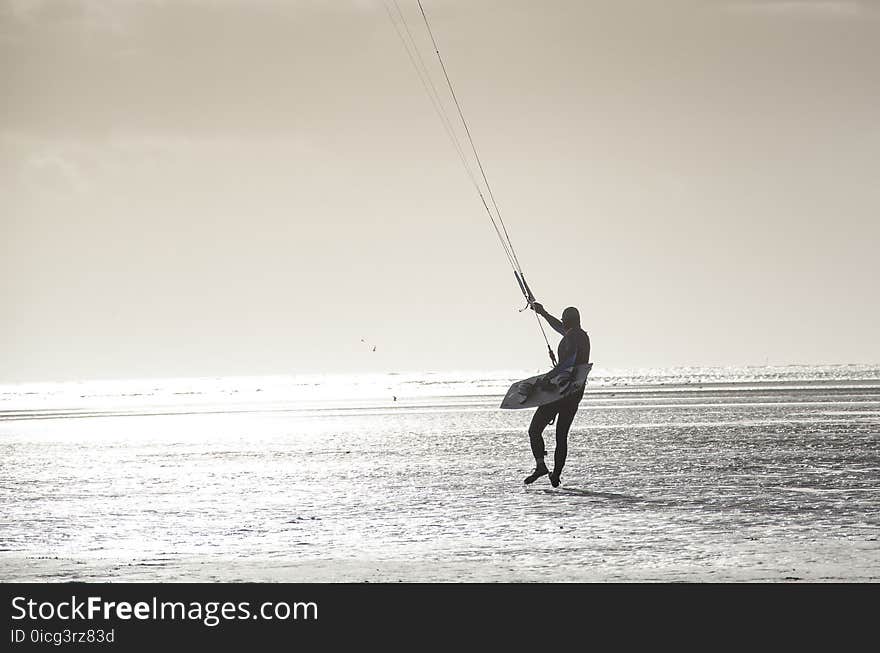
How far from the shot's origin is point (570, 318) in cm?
1253

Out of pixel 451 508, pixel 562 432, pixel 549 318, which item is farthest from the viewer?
pixel 549 318

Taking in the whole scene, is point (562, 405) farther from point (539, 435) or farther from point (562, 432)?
point (539, 435)

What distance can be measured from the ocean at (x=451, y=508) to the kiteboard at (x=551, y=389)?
0.97m

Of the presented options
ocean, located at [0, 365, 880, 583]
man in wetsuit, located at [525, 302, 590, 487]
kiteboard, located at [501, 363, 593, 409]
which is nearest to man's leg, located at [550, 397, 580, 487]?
man in wetsuit, located at [525, 302, 590, 487]

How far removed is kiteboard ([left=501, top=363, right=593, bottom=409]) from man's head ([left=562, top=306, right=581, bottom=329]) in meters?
0.45

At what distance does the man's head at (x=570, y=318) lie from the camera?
12.5 m

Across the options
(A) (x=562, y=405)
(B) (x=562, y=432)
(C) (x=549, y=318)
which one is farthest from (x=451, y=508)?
(C) (x=549, y=318)

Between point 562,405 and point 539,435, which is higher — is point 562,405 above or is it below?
above

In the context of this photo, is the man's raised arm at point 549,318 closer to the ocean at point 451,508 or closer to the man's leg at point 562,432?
the man's leg at point 562,432

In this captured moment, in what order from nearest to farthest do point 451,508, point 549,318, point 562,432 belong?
point 451,508, point 562,432, point 549,318

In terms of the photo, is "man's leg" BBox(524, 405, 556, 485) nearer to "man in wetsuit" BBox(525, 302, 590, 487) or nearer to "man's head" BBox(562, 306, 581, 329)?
"man in wetsuit" BBox(525, 302, 590, 487)

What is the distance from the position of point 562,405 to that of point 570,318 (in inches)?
38.2
